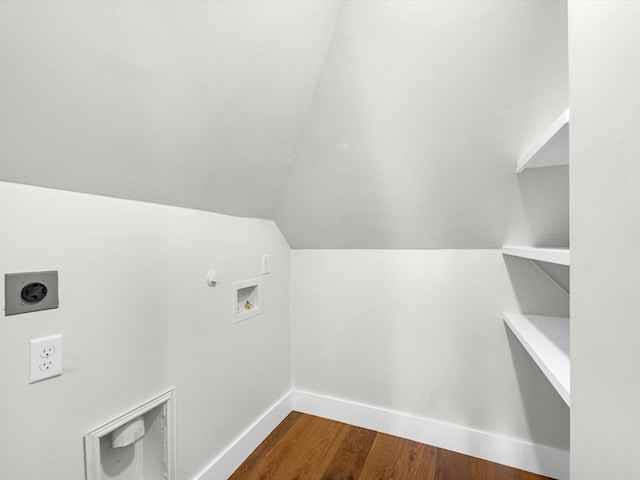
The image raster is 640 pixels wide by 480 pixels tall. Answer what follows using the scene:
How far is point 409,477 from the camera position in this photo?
1.48 m

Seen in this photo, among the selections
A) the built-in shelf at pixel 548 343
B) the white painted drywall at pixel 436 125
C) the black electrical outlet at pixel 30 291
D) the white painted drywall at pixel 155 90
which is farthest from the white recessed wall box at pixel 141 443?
the built-in shelf at pixel 548 343

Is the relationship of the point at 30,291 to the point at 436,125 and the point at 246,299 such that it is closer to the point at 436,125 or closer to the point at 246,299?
the point at 246,299

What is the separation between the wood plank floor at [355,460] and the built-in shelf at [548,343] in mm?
786

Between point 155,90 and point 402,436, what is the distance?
211 centimetres

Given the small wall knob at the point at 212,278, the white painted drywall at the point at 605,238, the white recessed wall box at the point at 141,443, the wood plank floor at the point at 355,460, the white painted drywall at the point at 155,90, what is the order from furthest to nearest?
the wood plank floor at the point at 355,460, the small wall knob at the point at 212,278, the white recessed wall box at the point at 141,443, the white painted drywall at the point at 155,90, the white painted drywall at the point at 605,238

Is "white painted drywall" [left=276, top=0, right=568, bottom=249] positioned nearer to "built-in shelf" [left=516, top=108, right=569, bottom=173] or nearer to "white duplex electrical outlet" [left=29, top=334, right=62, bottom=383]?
"built-in shelf" [left=516, top=108, right=569, bottom=173]

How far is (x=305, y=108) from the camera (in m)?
1.42

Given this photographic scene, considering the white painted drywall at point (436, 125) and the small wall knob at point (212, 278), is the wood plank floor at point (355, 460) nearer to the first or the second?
the small wall knob at point (212, 278)

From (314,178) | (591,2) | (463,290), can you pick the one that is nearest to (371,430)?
(463,290)

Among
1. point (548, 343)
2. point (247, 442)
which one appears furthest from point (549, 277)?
point (247, 442)

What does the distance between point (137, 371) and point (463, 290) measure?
160 centimetres

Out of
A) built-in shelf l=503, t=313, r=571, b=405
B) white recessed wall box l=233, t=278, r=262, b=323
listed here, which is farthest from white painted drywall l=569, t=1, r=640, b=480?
white recessed wall box l=233, t=278, r=262, b=323

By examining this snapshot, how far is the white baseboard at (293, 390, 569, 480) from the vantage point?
1.50m

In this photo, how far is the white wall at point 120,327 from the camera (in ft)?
2.62
